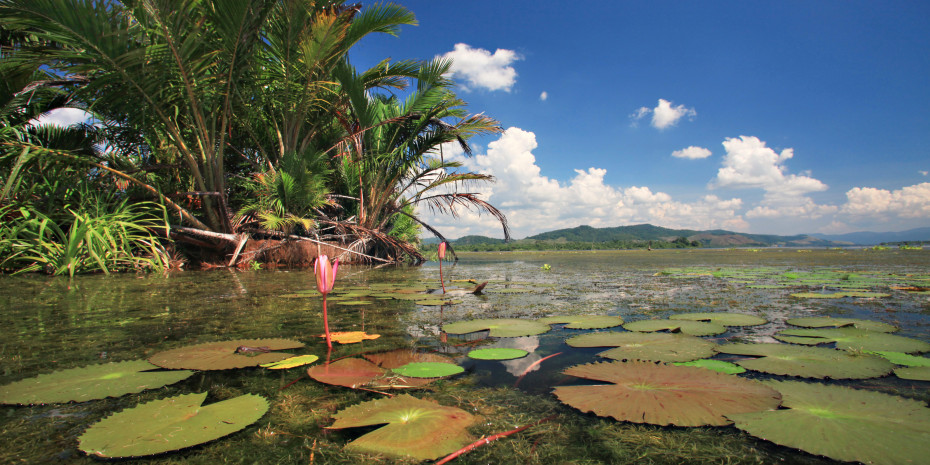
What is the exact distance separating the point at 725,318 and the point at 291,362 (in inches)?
76.9

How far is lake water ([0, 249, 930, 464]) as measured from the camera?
64cm

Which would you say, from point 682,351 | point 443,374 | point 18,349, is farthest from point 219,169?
point 682,351

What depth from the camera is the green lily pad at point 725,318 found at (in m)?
1.70

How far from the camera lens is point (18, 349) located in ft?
4.02

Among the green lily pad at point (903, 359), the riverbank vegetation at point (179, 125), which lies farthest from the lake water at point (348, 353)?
the riverbank vegetation at point (179, 125)

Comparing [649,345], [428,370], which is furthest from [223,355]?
[649,345]

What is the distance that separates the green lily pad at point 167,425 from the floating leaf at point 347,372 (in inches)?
7.3

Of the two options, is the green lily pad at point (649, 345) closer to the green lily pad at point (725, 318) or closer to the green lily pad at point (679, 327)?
the green lily pad at point (679, 327)

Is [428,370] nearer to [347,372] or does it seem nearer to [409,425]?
[347,372]

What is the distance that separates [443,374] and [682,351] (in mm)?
828

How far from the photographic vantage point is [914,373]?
98 cm

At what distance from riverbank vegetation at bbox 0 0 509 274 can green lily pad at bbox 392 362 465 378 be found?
13.9ft

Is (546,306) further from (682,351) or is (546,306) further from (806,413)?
(806,413)

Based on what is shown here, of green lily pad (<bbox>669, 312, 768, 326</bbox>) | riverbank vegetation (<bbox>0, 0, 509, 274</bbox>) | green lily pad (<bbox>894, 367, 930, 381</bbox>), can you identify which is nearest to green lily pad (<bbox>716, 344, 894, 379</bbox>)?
green lily pad (<bbox>894, 367, 930, 381</bbox>)
